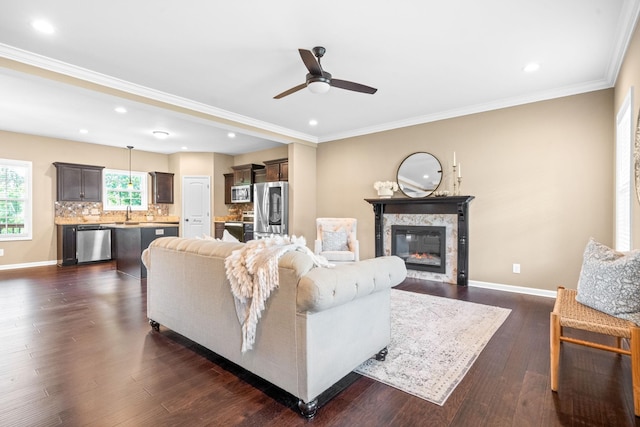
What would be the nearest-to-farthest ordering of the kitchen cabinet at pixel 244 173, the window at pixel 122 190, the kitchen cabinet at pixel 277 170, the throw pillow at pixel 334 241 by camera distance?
the throw pillow at pixel 334 241 → the kitchen cabinet at pixel 277 170 → the window at pixel 122 190 → the kitchen cabinet at pixel 244 173

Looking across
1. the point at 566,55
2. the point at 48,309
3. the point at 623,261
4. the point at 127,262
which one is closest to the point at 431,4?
the point at 566,55

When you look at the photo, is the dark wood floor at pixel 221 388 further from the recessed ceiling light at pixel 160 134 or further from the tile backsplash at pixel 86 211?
the tile backsplash at pixel 86 211

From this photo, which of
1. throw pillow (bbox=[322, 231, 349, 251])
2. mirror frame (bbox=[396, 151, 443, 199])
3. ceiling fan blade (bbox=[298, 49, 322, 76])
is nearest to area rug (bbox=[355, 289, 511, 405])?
throw pillow (bbox=[322, 231, 349, 251])

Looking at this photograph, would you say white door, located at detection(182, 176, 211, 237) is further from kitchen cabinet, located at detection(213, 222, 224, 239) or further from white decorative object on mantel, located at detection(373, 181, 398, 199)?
white decorative object on mantel, located at detection(373, 181, 398, 199)

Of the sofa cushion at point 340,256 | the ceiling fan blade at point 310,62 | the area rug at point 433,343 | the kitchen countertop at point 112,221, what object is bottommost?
the area rug at point 433,343

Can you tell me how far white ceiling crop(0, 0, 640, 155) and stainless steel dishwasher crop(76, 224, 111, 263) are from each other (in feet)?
8.49

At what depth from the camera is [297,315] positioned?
1690 millimetres

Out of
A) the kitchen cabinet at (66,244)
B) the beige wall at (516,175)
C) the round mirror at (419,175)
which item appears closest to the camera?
the beige wall at (516,175)

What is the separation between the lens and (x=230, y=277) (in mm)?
1968

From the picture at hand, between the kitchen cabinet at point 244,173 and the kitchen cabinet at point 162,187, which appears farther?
the kitchen cabinet at point 162,187

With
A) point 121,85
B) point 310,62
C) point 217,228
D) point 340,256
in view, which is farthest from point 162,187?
point 310,62

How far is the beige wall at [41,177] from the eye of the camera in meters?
6.17

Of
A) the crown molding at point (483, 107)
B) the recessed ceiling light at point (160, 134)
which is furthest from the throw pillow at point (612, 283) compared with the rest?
the recessed ceiling light at point (160, 134)

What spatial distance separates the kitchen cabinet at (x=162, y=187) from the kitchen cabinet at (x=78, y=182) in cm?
115
